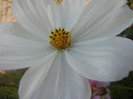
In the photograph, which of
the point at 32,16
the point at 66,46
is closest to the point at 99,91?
the point at 66,46

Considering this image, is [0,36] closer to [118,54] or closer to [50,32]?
[50,32]

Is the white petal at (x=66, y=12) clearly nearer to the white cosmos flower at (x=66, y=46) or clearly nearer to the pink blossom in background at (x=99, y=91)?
the white cosmos flower at (x=66, y=46)

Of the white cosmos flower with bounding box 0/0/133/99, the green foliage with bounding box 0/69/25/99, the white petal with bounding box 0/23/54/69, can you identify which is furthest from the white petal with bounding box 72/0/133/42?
the green foliage with bounding box 0/69/25/99

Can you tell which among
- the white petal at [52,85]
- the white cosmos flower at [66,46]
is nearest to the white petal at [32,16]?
the white cosmos flower at [66,46]

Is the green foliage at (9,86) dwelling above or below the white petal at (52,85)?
below

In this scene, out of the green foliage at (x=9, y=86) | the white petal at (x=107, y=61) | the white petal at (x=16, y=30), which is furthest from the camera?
Answer: the green foliage at (x=9, y=86)

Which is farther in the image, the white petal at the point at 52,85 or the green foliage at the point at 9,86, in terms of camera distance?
the green foliage at the point at 9,86
